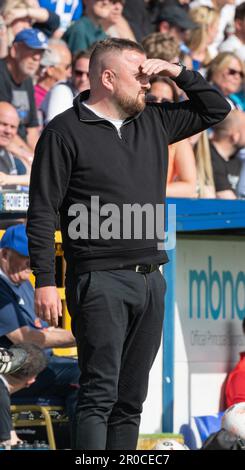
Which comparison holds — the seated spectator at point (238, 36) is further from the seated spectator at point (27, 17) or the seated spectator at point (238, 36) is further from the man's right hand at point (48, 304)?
the man's right hand at point (48, 304)

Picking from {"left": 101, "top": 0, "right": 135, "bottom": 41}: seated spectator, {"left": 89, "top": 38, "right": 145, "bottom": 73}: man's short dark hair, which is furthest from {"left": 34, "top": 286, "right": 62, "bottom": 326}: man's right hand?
{"left": 101, "top": 0, "right": 135, "bottom": 41}: seated spectator

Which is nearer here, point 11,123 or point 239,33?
point 11,123

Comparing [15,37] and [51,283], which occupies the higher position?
[15,37]

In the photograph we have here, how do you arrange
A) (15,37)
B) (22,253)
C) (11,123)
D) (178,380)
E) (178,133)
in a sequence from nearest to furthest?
(178,133)
(22,253)
(178,380)
(11,123)
(15,37)

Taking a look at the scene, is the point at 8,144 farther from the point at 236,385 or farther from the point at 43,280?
the point at 43,280

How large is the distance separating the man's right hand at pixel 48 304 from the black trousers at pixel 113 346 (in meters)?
0.11

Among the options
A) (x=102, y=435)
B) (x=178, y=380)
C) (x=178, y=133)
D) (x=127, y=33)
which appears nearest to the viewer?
(x=102, y=435)

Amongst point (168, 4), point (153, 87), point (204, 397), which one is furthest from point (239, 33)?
point (204, 397)

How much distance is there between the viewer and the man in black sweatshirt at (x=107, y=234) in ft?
15.9

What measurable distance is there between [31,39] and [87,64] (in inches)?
21.9

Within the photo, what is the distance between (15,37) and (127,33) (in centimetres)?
197

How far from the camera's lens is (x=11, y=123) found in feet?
26.7

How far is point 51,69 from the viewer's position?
32.4 feet

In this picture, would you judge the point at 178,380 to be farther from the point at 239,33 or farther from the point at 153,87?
the point at 239,33
